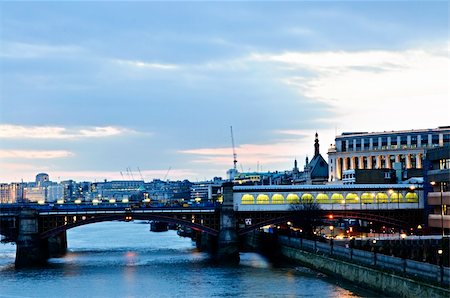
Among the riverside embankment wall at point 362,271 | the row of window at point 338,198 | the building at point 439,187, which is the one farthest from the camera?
the row of window at point 338,198

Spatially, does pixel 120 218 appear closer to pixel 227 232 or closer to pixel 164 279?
pixel 227 232

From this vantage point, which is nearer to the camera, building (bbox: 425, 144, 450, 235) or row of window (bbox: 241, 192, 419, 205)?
building (bbox: 425, 144, 450, 235)

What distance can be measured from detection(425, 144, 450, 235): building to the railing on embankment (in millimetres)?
24677

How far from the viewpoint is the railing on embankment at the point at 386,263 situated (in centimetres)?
6588

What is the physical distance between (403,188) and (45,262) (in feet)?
205

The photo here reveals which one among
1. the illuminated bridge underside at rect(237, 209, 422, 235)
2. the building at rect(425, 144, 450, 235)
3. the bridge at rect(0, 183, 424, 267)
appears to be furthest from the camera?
the illuminated bridge underside at rect(237, 209, 422, 235)

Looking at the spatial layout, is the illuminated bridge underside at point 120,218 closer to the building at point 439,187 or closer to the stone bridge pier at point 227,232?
the stone bridge pier at point 227,232

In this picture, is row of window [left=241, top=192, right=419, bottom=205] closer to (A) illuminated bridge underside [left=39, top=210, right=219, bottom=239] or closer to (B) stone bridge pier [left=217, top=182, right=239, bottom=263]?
(B) stone bridge pier [left=217, top=182, right=239, bottom=263]

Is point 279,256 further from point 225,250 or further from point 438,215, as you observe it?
point 438,215

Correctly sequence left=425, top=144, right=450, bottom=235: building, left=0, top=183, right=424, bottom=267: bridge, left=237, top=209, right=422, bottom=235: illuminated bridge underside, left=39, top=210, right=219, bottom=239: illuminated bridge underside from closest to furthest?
left=425, top=144, right=450, bottom=235: building, left=0, top=183, right=424, bottom=267: bridge, left=39, top=210, right=219, bottom=239: illuminated bridge underside, left=237, top=209, right=422, bottom=235: illuminated bridge underside

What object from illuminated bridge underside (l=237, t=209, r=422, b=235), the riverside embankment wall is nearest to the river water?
the riverside embankment wall

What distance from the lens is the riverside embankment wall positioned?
66.1 m

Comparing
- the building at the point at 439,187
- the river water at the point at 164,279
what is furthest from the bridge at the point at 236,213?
the building at the point at 439,187

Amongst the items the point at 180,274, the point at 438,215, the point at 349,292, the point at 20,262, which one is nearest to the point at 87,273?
the point at 180,274
